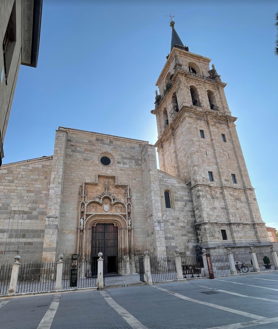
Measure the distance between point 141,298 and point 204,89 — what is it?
72.2 ft

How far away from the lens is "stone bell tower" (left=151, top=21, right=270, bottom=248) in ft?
54.0

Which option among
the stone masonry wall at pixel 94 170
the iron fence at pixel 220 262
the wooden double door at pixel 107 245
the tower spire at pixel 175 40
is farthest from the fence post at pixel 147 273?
the tower spire at pixel 175 40

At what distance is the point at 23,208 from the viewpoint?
42.1 ft

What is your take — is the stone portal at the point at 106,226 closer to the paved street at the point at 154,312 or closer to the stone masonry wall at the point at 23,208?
the stone masonry wall at the point at 23,208

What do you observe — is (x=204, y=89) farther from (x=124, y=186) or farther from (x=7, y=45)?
(x=7, y=45)

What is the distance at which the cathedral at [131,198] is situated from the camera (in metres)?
12.8

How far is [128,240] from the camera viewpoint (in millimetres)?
14836

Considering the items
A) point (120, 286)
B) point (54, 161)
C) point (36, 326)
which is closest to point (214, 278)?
point (120, 286)

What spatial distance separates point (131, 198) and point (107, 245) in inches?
151

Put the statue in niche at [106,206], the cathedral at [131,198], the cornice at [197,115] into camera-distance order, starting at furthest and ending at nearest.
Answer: the cornice at [197,115] → the statue in niche at [106,206] → the cathedral at [131,198]

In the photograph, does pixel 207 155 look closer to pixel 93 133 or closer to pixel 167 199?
pixel 167 199

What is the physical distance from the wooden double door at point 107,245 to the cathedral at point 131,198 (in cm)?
7

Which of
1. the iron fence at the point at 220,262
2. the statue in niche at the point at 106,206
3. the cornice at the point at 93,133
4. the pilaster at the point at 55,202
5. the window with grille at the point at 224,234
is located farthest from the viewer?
the cornice at the point at 93,133

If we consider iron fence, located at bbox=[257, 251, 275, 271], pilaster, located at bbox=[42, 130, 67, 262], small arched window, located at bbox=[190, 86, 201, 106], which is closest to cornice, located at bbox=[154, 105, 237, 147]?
small arched window, located at bbox=[190, 86, 201, 106]
